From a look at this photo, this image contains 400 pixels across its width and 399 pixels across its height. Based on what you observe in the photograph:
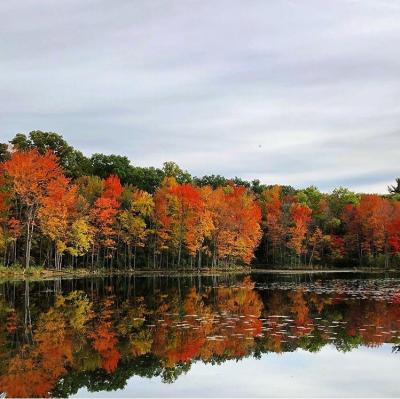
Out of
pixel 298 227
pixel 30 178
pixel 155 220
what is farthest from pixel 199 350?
pixel 298 227

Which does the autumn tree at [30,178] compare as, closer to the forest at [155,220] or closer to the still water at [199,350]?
the forest at [155,220]

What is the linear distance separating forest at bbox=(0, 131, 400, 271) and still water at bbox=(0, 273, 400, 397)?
26573mm

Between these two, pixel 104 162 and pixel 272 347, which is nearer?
pixel 272 347

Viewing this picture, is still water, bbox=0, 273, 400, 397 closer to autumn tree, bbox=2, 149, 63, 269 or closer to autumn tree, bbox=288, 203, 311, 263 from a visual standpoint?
autumn tree, bbox=2, 149, 63, 269

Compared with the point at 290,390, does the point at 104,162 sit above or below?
above

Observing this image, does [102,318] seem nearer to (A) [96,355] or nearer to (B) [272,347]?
(A) [96,355]

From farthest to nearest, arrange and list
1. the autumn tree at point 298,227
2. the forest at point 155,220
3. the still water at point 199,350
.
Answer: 1. the autumn tree at point 298,227
2. the forest at point 155,220
3. the still water at point 199,350

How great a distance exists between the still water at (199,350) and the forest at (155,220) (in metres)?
26.6

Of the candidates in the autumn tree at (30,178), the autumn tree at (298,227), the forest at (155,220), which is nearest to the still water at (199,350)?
the autumn tree at (30,178)

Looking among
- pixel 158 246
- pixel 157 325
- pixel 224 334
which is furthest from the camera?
pixel 158 246

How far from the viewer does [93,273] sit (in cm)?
5688

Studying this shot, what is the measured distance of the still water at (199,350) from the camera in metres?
11.4

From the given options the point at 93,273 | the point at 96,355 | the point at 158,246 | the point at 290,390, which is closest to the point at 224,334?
the point at 96,355

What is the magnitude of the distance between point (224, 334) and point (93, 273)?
42.1m
